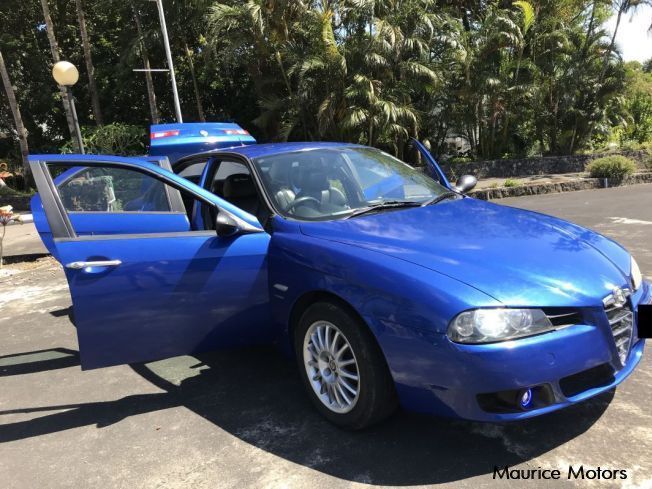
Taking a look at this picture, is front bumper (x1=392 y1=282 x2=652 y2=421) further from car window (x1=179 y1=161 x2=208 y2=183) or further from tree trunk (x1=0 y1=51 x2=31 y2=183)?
tree trunk (x1=0 y1=51 x2=31 y2=183)

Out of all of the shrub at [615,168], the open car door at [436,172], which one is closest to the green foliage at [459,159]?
the shrub at [615,168]

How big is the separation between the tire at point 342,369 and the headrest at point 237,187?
4.66 ft

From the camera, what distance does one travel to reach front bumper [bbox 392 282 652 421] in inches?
89.7

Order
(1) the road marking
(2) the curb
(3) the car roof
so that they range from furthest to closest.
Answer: (2) the curb < (1) the road marking < (3) the car roof

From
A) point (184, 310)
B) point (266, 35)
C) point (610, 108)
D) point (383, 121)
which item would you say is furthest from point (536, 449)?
point (610, 108)

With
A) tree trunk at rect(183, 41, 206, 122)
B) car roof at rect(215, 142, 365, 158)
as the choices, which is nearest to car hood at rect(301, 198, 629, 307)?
car roof at rect(215, 142, 365, 158)

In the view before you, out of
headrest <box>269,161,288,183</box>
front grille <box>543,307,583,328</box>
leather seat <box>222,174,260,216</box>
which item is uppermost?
headrest <box>269,161,288,183</box>

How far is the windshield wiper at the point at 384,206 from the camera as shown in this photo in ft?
11.1

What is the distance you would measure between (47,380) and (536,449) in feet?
11.3

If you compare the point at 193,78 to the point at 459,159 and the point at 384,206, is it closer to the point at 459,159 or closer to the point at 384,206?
the point at 459,159

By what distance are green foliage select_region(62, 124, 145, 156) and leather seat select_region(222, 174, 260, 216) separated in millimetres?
17887

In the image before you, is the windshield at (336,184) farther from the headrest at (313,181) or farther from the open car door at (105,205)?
the open car door at (105,205)

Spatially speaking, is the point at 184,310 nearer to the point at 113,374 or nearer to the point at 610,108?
the point at 113,374

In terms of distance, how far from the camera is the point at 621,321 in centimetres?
260
